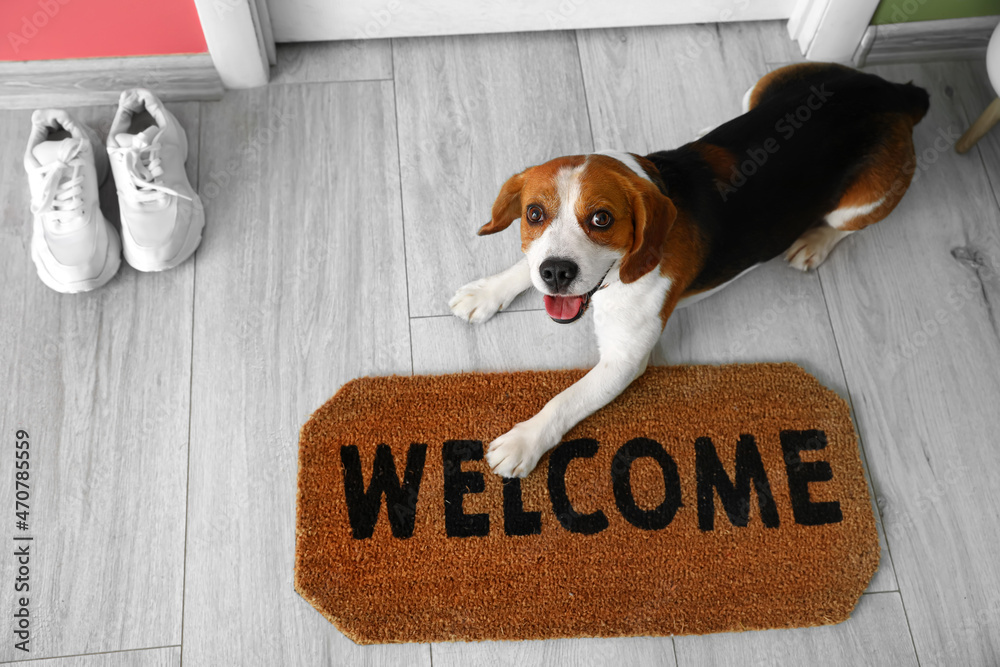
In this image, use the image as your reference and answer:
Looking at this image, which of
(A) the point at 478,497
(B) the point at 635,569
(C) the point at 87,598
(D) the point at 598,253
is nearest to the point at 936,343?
(B) the point at 635,569

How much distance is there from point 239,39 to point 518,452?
1367mm

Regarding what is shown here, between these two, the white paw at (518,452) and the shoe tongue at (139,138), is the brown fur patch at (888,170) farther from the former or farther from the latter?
the shoe tongue at (139,138)

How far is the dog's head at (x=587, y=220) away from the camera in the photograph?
1365 millimetres

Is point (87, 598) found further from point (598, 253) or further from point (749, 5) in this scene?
point (749, 5)

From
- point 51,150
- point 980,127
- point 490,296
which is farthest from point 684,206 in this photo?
point 51,150

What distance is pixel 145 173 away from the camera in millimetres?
1909

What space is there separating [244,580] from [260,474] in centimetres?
25

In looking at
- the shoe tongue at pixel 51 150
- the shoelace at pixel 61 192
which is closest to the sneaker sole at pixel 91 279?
the shoelace at pixel 61 192

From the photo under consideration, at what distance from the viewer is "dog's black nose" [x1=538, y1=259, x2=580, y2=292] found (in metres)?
1.37

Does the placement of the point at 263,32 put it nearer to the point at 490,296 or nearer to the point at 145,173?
the point at 145,173

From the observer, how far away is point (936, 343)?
198 cm

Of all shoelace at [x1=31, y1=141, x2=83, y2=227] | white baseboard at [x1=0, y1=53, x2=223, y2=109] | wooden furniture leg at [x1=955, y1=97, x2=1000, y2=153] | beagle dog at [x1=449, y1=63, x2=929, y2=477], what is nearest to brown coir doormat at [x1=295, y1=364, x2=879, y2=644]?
beagle dog at [x1=449, y1=63, x2=929, y2=477]

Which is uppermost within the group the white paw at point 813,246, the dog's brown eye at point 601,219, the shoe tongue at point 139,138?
the dog's brown eye at point 601,219

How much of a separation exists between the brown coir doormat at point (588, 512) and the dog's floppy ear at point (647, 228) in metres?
0.50
